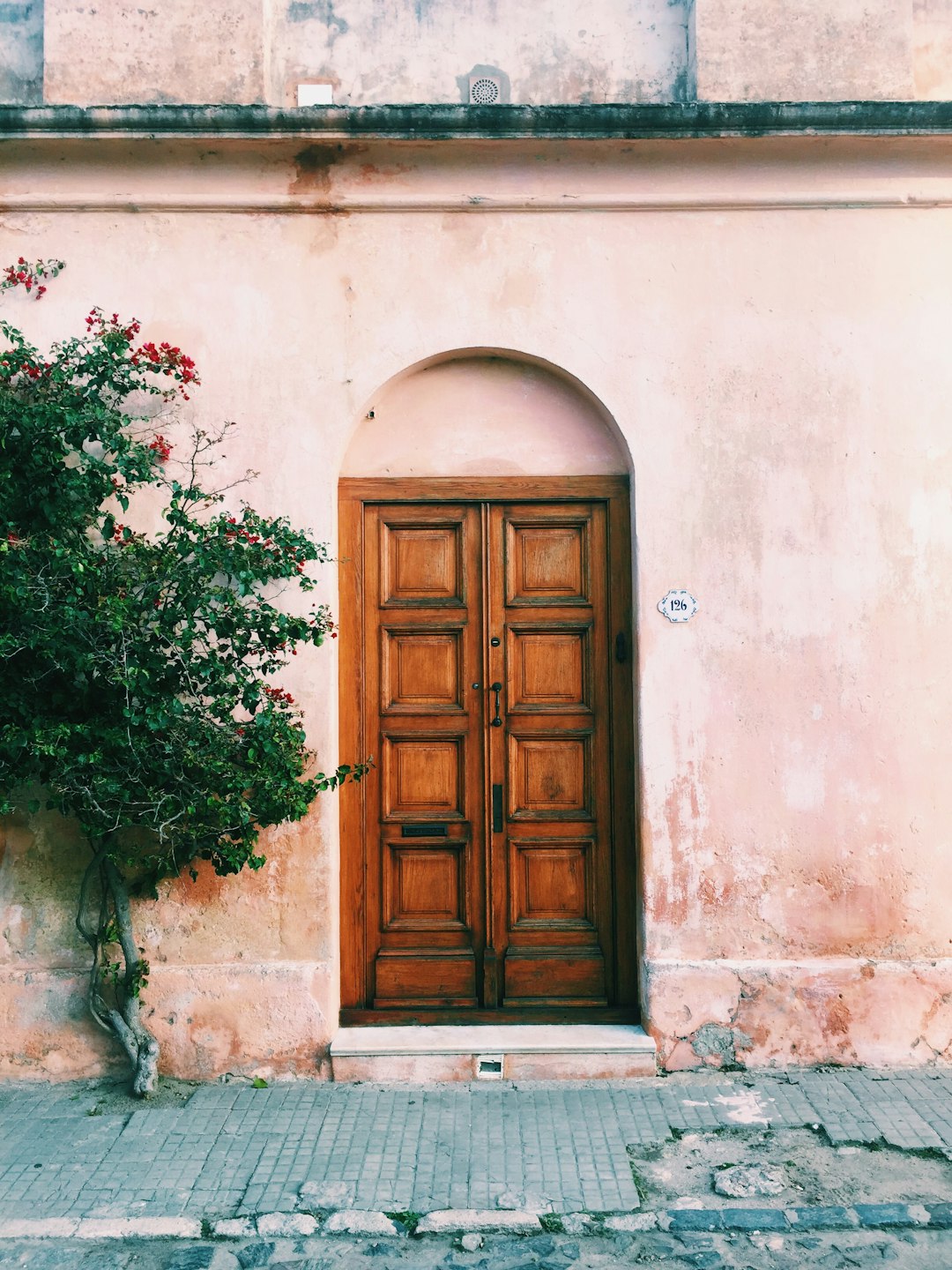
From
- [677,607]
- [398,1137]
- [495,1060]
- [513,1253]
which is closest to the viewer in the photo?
[513,1253]

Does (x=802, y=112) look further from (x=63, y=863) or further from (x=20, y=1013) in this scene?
(x=20, y=1013)

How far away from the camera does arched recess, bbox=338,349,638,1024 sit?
5.15 metres

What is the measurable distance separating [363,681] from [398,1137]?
2123mm

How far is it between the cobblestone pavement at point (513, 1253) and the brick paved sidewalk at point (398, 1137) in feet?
0.46

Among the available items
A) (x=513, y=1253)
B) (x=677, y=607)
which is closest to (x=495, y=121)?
(x=677, y=607)

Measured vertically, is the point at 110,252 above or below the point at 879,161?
below

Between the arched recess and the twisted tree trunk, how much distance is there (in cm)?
99

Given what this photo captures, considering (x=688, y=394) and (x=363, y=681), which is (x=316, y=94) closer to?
(x=688, y=394)

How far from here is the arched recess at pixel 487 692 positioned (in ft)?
16.9

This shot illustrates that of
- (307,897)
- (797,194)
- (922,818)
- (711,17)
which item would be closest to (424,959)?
(307,897)

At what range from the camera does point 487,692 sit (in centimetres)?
519

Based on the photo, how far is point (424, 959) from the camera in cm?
515

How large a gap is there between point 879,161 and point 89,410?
159 inches

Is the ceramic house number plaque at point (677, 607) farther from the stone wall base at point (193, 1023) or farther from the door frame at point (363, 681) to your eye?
the stone wall base at point (193, 1023)
